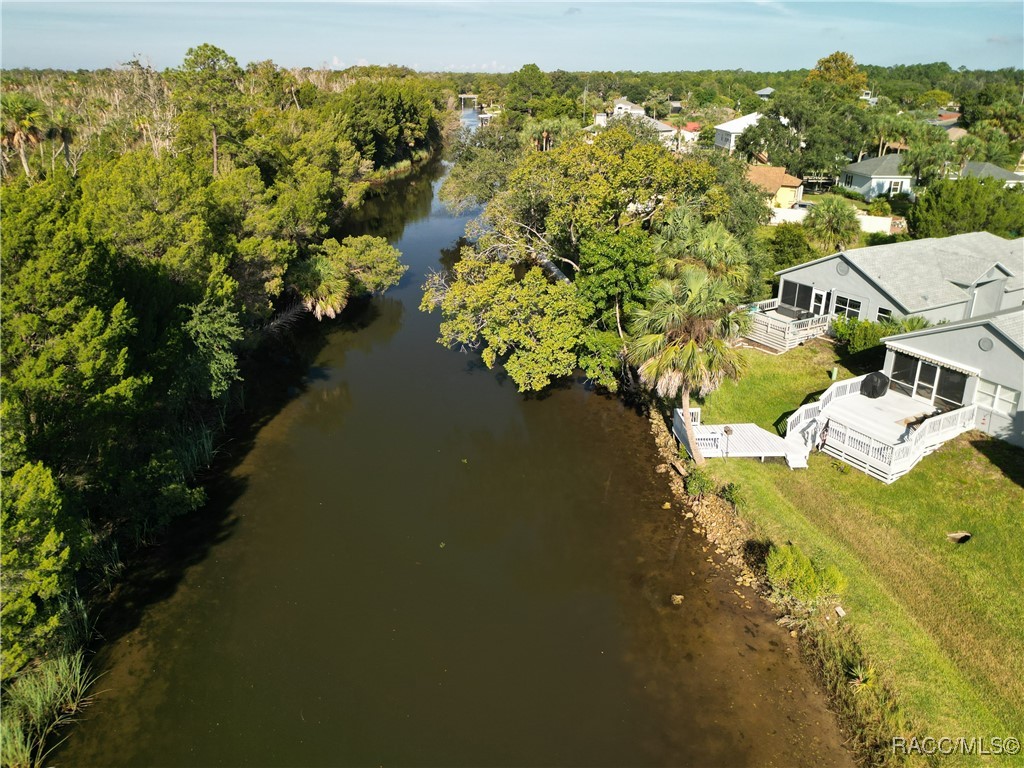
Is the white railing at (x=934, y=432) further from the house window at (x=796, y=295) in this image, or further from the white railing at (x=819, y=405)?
the house window at (x=796, y=295)

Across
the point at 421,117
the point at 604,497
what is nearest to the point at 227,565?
the point at 604,497

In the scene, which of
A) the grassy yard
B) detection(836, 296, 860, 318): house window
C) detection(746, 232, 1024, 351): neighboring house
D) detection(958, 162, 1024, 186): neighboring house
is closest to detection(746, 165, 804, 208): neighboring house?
detection(958, 162, 1024, 186): neighboring house

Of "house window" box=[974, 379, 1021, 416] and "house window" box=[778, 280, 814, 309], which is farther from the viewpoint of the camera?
"house window" box=[778, 280, 814, 309]

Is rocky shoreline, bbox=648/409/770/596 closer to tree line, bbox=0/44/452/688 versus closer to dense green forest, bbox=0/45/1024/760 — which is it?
dense green forest, bbox=0/45/1024/760

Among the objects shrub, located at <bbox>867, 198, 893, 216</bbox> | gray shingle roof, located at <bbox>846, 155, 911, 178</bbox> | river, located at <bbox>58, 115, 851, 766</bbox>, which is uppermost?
gray shingle roof, located at <bbox>846, 155, 911, 178</bbox>

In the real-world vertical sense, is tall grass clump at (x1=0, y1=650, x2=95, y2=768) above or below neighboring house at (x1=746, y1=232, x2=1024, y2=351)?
below

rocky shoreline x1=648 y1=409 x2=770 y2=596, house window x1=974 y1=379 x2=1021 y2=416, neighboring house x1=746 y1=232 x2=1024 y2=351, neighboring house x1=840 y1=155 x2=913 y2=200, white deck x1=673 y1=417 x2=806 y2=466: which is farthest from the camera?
neighboring house x1=840 y1=155 x2=913 y2=200

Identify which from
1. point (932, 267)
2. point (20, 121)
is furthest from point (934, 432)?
point (20, 121)
